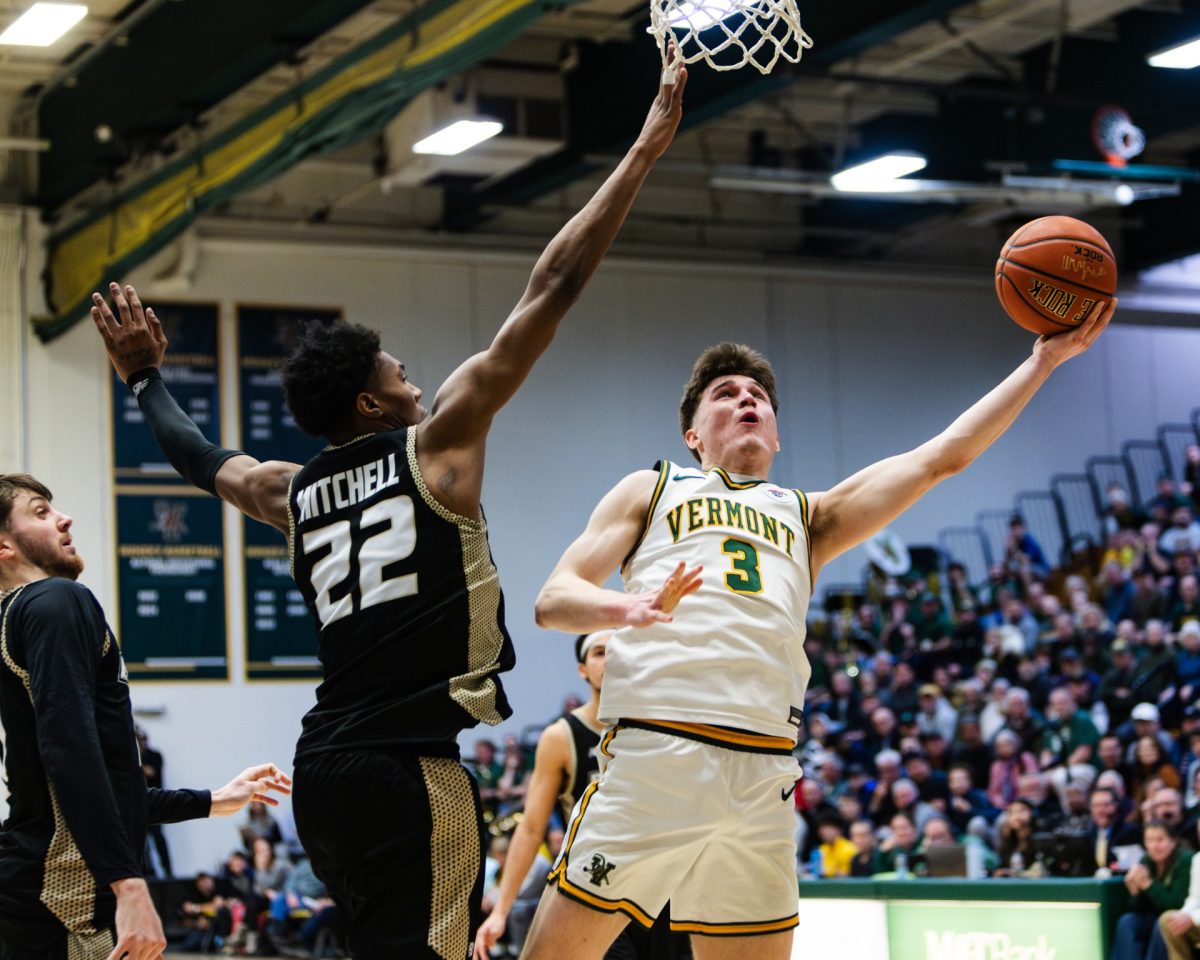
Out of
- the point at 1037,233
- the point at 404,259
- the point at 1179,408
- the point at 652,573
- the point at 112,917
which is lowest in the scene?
the point at 112,917

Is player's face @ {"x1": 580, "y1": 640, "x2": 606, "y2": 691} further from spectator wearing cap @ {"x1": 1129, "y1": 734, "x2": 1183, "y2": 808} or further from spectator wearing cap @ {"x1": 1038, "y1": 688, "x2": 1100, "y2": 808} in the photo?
spectator wearing cap @ {"x1": 1038, "y1": 688, "x2": 1100, "y2": 808}

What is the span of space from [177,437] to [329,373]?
0.60m

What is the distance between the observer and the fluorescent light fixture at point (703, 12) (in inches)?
186

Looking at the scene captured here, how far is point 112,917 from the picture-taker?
3893mm

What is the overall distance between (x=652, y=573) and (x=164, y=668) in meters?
15.2

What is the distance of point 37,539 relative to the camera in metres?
4.28

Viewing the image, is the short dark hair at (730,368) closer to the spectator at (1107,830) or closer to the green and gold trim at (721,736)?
the green and gold trim at (721,736)

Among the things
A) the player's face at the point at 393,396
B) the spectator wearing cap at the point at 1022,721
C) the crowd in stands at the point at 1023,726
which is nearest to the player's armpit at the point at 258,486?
the player's face at the point at 393,396

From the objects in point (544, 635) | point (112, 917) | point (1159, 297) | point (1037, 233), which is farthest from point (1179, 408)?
point (112, 917)

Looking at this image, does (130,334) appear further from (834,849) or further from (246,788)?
(834,849)

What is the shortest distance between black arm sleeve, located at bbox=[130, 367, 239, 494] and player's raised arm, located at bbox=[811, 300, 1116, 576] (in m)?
1.62

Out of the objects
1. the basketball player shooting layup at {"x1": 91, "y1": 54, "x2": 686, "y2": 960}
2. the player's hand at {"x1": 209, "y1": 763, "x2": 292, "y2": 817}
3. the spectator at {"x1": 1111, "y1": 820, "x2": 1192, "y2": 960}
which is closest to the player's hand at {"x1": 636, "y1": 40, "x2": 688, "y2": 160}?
the basketball player shooting layup at {"x1": 91, "y1": 54, "x2": 686, "y2": 960}

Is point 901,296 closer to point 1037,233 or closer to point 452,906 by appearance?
point 1037,233

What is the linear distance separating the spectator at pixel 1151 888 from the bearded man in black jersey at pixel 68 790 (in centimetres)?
574
